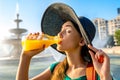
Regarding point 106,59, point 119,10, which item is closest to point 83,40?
point 106,59

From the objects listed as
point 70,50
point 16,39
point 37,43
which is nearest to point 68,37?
Answer: point 70,50

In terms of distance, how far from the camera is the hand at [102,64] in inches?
74.2

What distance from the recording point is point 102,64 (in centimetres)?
192

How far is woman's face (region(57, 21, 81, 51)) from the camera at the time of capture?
6.93 ft

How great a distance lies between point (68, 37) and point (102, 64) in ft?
1.05

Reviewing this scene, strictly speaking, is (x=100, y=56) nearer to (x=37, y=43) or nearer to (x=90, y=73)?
(x=90, y=73)

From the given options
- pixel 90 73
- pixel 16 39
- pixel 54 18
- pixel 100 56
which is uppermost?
pixel 54 18

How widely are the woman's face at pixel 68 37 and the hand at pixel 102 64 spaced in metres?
0.22

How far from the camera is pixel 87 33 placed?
2152mm

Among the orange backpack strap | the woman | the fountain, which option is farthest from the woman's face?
the fountain

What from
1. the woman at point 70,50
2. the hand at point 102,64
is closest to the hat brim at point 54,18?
the woman at point 70,50

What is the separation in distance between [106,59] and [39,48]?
1.21 ft

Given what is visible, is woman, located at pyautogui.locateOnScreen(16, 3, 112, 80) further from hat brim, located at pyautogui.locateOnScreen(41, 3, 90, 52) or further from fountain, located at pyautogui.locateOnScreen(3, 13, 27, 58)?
fountain, located at pyautogui.locateOnScreen(3, 13, 27, 58)

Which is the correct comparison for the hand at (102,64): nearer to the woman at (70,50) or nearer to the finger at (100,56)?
the finger at (100,56)
